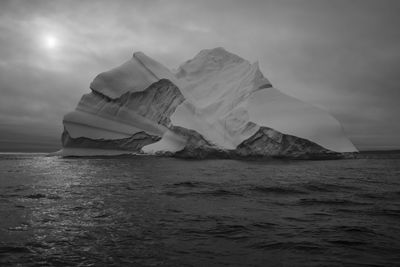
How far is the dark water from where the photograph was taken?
147 inches

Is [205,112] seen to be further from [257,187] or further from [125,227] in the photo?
[125,227]

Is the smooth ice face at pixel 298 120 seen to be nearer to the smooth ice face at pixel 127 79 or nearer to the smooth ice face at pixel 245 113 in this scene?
the smooth ice face at pixel 245 113

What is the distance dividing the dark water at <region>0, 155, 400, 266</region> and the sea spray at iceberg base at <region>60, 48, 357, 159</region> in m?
13.4

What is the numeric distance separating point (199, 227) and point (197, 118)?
1922 centimetres

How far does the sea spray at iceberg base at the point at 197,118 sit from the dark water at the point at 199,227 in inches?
526

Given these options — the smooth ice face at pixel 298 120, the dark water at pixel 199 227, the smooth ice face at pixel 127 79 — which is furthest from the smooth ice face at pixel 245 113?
the dark water at pixel 199 227

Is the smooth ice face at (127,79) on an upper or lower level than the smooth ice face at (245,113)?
upper

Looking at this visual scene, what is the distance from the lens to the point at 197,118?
24109 millimetres

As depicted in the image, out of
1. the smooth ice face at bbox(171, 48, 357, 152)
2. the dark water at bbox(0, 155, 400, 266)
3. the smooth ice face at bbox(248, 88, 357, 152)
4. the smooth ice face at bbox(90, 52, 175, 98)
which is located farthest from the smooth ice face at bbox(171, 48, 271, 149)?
the dark water at bbox(0, 155, 400, 266)

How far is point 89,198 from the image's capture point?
24.4ft

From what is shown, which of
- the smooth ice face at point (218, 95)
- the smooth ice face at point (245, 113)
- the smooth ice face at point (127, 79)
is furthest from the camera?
the smooth ice face at point (127, 79)

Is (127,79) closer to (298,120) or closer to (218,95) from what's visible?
(218,95)

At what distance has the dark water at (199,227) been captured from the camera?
12.2ft

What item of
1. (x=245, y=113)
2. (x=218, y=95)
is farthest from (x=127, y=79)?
(x=245, y=113)
